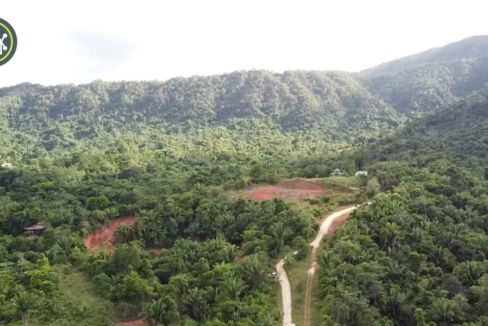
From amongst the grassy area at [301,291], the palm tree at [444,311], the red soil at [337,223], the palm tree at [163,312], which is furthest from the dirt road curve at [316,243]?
the palm tree at [163,312]

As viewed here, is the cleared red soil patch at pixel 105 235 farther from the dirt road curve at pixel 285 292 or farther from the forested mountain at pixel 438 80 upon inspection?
the forested mountain at pixel 438 80

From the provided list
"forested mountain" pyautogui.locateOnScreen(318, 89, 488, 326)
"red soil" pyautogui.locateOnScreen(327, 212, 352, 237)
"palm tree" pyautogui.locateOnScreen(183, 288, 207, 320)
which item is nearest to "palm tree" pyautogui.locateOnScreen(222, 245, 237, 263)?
"palm tree" pyautogui.locateOnScreen(183, 288, 207, 320)

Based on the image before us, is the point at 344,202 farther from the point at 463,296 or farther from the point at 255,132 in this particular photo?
the point at 255,132

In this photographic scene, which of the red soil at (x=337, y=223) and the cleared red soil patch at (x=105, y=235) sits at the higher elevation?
the cleared red soil patch at (x=105, y=235)

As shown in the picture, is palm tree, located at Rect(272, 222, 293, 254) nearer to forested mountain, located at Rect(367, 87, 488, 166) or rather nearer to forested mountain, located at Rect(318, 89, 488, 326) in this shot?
forested mountain, located at Rect(318, 89, 488, 326)

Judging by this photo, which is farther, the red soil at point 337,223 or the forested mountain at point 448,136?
the forested mountain at point 448,136

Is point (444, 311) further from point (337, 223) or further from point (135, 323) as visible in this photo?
point (135, 323)
